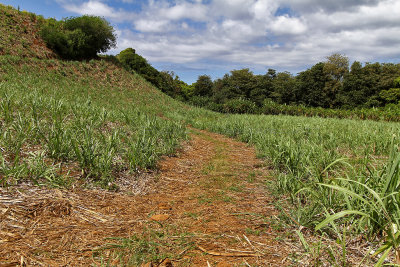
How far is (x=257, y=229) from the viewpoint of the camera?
2.07 meters

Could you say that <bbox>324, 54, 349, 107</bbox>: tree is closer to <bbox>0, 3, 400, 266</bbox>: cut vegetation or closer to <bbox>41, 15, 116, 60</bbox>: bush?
<bbox>41, 15, 116, 60</bbox>: bush

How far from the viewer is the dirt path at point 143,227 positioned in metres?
1.63

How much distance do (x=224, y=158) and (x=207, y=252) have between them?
3.45 m

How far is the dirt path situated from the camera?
163cm

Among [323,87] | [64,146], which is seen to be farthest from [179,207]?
[323,87]

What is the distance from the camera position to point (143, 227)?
6.89 ft

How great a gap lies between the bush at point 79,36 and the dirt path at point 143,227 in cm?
1897

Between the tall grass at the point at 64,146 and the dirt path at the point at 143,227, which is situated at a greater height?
the tall grass at the point at 64,146

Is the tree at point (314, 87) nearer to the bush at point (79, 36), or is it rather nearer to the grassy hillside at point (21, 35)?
the bush at point (79, 36)

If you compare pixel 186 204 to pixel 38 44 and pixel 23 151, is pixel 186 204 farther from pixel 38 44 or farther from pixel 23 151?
pixel 38 44

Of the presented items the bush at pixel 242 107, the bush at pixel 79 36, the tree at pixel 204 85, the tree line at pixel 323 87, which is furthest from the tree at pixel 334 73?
the bush at pixel 79 36

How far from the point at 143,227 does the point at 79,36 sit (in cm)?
2018

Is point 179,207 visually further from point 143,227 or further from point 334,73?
point 334,73

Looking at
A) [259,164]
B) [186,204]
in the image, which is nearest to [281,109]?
[259,164]
